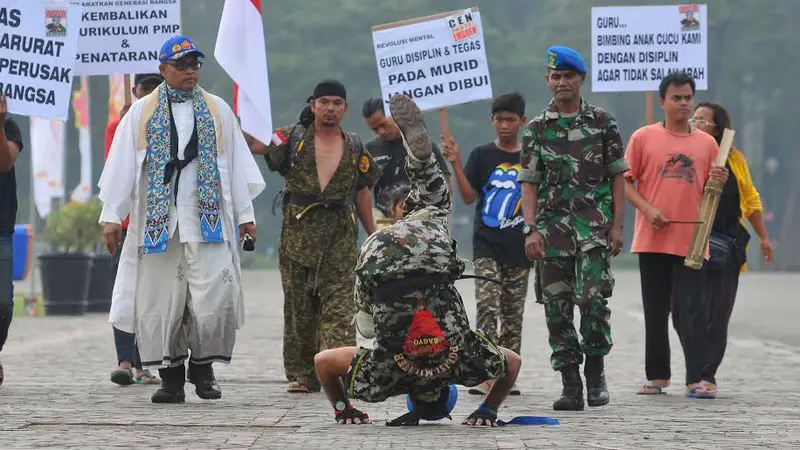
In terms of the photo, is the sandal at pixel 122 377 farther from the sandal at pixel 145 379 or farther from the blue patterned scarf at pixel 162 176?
the blue patterned scarf at pixel 162 176

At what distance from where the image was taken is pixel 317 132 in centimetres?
1118

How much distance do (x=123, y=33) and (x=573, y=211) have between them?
4.45m

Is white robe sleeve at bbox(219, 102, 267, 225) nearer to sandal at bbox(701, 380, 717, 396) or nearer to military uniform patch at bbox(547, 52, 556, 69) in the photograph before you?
military uniform patch at bbox(547, 52, 556, 69)

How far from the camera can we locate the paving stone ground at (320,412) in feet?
24.5

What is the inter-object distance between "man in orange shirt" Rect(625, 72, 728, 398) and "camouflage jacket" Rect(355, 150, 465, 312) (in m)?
3.13

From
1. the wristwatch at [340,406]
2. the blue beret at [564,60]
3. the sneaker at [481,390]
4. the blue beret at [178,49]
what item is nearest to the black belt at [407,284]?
the wristwatch at [340,406]

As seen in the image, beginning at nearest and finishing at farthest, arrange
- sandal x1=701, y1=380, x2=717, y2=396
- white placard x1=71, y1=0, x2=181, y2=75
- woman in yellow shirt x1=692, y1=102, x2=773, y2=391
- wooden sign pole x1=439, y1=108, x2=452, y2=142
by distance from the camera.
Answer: sandal x1=701, y1=380, x2=717, y2=396 < woman in yellow shirt x1=692, y1=102, x2=773, y2=391 < wooden sign pole x1=439, y1=108, x2=452, y2=142 < white placard x1=71, y1=0, x2=181, y2=75

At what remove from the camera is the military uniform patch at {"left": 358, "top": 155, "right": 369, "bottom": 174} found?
11258 mm

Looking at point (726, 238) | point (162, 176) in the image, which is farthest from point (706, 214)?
point (162, 176)

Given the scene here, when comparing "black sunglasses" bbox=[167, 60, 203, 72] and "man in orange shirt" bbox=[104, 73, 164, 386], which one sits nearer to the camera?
"black sunglasses" bbox=[167, 60, 203, 72]

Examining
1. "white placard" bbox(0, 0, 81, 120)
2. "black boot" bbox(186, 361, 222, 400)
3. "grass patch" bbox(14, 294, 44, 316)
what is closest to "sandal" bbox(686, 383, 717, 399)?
"black boot" bbox(186, 361, 222, 400)

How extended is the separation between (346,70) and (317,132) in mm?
53767

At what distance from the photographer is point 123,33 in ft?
41.8

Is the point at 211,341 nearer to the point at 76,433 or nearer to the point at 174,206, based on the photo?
the point at 174,206
